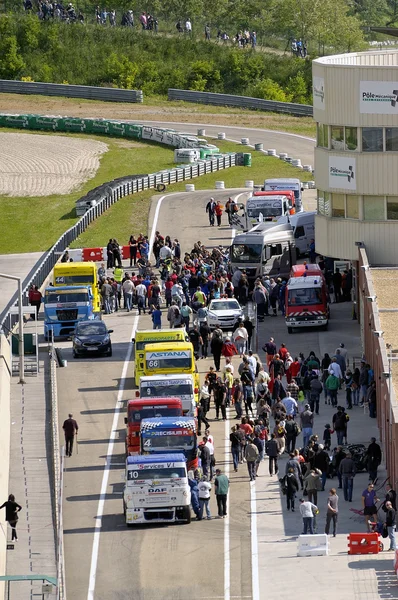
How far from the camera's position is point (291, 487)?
137 feet

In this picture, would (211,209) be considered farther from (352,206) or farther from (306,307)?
(306,307)

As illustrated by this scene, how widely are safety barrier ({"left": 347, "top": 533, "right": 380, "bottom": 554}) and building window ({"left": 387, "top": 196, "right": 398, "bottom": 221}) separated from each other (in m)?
23.6

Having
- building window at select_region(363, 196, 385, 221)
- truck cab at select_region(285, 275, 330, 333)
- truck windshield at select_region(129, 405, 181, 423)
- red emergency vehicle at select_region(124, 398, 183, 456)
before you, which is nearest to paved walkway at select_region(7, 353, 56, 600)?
red emergency vehicle at select_region(124, 398, 183, 456)

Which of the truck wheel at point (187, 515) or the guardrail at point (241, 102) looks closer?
the truck wheel at point (187, 515)

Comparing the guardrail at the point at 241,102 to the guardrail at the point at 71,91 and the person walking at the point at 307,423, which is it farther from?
the person walking at the point at 307,423

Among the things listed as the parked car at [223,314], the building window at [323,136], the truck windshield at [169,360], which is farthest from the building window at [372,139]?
the truck windshield at [169,360]

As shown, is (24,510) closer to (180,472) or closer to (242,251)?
(180,472)

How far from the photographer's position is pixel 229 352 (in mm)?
56219

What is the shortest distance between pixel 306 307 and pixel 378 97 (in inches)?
312

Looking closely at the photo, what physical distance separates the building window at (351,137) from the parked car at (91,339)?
10934 mm

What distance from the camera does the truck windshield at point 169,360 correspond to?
2004 inches

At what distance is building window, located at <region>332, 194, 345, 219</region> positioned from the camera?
6091 centimetres

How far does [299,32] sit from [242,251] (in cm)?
7653

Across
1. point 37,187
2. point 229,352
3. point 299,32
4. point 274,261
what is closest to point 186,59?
point 299,32
